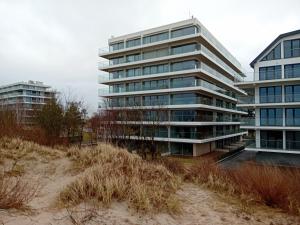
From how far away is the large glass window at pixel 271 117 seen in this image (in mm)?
27600

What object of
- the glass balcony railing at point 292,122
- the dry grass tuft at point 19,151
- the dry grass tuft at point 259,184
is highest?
Result: the glass balcony railing at point 292,122

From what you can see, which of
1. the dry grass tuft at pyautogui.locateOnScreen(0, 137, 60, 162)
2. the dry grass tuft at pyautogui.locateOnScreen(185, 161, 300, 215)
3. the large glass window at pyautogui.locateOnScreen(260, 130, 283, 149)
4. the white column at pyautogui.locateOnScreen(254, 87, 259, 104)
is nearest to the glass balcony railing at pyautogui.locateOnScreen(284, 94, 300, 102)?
the white column at pyautogui.locateOnScreen(254, 87, 259, 104)

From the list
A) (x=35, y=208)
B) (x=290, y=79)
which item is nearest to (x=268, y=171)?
(x=35, y=208)

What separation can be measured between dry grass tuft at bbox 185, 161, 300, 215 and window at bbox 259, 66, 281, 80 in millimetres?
21896

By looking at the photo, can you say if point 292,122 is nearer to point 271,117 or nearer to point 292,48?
point 271,117

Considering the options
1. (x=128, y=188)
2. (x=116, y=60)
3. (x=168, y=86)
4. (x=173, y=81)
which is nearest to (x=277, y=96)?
(x=173, y=81)

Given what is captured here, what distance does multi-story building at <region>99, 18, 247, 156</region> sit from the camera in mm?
33812

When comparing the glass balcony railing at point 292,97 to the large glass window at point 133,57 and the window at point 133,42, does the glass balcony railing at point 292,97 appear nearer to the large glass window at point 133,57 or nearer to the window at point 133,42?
the large glass window at point 133,57

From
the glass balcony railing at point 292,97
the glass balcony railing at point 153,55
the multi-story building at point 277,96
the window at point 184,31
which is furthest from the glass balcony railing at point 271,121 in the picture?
the window at point 184,31

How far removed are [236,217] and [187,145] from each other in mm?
29105

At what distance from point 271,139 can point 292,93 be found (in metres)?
5.76

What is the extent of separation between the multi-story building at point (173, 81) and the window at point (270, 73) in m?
7.87

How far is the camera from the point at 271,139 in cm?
2819

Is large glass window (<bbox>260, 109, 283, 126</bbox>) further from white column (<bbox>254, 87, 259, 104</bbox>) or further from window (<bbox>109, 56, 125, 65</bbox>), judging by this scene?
window (<bbox>109, 56, 125, 65</bbox>)
